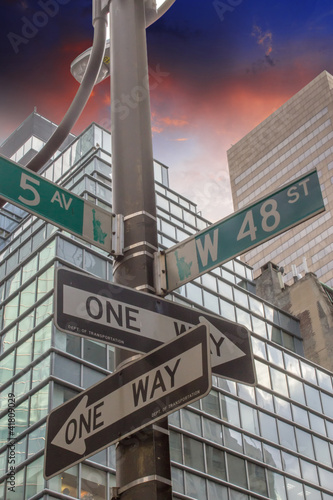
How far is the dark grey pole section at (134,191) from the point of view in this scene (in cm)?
439

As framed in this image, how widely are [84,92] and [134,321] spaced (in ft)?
13.3

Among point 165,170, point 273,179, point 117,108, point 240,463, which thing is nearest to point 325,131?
point 273,179

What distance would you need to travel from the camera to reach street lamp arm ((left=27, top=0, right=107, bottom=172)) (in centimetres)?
745

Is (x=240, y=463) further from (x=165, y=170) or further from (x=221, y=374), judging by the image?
(x=221, y=374)

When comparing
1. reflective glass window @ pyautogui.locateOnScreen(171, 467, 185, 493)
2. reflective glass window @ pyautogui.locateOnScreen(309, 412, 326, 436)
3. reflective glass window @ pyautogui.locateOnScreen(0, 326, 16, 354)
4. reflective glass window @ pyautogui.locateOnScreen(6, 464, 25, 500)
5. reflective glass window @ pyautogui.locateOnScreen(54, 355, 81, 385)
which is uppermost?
reflective glass window @ pyautogui.locateOnScreen(0, 326, 16, 354)

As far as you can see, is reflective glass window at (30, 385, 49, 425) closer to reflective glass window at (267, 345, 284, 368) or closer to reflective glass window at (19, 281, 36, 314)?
reflective glass window at (19, 281, 36, 314)

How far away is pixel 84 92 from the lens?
8039 millimetres

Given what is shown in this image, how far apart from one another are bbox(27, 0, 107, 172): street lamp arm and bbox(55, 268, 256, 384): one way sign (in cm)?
353

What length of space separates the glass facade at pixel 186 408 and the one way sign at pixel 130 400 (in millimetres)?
16689

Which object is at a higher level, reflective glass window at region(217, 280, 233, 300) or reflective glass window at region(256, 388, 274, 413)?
reflective glass window at region(217, 280, 233, 300)

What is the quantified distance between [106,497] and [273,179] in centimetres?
11092

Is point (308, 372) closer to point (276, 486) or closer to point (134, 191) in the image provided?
point (276, 486)

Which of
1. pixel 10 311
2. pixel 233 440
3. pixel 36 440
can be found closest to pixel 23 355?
pixel 10 311

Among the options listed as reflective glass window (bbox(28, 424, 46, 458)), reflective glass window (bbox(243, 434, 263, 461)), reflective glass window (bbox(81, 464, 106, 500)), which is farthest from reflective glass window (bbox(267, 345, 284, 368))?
reflective glass window (bbox(28, 424, 46, 458))
